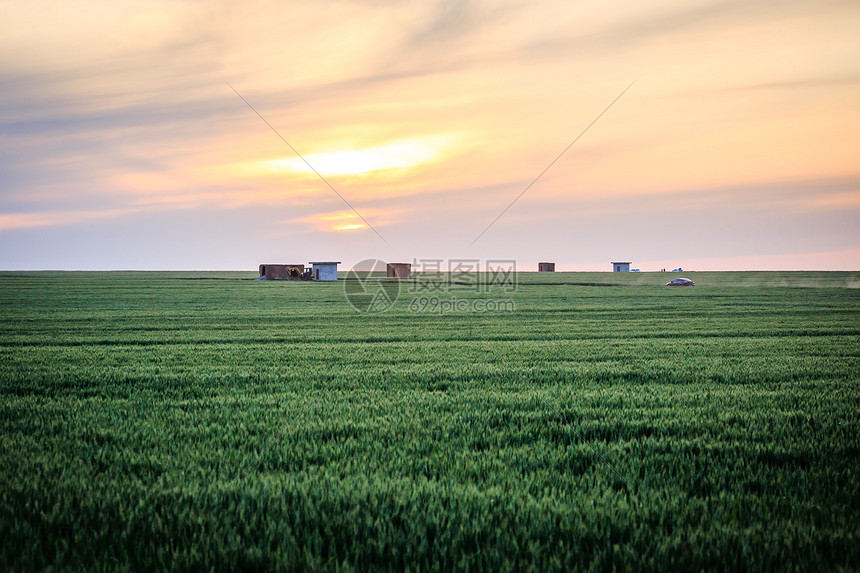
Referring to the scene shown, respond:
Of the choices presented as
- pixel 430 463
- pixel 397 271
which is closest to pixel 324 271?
pixel 397 271

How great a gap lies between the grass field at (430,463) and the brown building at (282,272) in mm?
84047

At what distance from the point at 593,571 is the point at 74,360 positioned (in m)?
16.7

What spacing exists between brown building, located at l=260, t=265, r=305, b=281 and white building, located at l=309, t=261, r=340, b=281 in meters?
2.74

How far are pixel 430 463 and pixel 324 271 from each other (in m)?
94.2

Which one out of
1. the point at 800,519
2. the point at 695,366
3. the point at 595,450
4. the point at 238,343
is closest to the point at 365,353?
the point at 238,343

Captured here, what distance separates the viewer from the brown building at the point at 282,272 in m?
99.5

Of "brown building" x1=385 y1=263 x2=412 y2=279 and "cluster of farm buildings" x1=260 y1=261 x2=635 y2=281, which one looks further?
"brown building" x1=385 y1=263 x2=412 y2=279

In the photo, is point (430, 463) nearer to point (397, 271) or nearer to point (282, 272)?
point (282, 272)

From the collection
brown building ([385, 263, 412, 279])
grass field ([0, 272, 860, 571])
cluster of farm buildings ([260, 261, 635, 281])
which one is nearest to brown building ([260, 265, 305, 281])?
cluster of farm buildings ([260, 261, 635, 281])

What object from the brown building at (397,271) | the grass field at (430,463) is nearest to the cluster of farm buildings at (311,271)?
the brown building at (397,271)

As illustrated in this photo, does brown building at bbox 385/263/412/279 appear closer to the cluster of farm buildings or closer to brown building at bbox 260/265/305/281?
the cluster of farm buildings

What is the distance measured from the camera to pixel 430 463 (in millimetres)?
6590

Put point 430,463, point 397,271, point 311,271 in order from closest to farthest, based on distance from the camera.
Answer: point 430,463
point 311,271
point 397,271

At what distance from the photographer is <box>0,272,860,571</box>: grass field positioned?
458 cm
